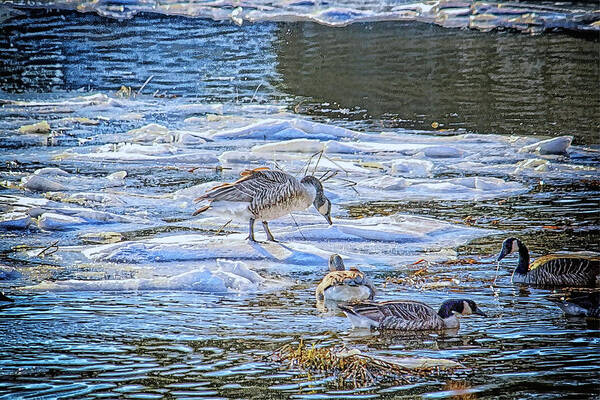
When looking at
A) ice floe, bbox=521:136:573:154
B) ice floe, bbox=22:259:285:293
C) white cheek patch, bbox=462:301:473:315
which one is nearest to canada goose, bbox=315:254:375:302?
ice floe, bbox=22:259:285:293

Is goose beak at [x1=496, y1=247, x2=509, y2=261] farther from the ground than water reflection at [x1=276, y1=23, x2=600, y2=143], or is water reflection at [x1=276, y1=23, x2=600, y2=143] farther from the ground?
water reflection at [x1=276, y1=23, x2=600, y2=143]

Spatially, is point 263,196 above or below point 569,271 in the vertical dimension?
above

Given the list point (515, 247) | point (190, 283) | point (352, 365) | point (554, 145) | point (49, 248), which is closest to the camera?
point (352, 365)

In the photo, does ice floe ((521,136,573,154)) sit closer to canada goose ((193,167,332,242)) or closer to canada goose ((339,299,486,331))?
canada goose ((193,167,332,242))

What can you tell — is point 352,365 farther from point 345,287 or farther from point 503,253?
point 503,253

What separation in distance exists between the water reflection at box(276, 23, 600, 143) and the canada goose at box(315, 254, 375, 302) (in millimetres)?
9411

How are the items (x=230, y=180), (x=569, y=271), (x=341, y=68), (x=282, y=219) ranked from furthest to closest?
(x=341, y=68), (x=230, y=180), (x=282, y=219), (x=569, y=271)

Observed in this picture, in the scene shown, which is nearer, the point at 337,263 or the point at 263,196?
the point at 337,263

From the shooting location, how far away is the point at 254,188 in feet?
34.9

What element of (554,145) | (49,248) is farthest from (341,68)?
(49,248)

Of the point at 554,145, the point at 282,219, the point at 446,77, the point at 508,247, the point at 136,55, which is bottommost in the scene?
the point at 282,219

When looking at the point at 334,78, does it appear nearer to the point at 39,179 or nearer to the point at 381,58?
the point at 381,58

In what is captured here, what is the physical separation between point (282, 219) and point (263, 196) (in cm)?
149

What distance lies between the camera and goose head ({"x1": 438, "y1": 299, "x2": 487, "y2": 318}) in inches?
308
